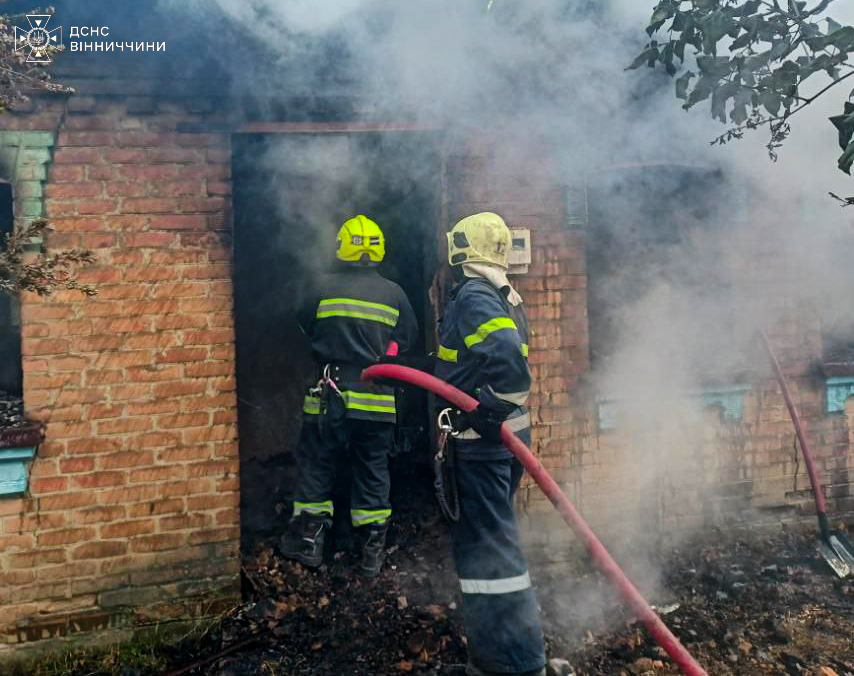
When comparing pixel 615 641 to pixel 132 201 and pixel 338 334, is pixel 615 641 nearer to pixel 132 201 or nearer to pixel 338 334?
pixel 338 334

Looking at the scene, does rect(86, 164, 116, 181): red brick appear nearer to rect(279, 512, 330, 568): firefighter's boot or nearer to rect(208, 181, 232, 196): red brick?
rect(208, 181, 232, 196): red brick

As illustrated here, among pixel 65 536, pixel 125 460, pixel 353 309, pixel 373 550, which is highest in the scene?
pixel 353 309

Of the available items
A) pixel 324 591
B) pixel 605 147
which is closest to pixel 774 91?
pixel 605 147

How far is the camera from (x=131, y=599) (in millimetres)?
3861

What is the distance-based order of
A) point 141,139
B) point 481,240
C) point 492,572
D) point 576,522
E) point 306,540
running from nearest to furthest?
point 576,522
point 492,572
point 481,240
point 141,139
point 306,540

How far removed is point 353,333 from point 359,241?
0.65m

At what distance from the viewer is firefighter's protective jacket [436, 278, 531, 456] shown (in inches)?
128

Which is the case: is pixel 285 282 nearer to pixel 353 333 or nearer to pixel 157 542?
pixel 353 333

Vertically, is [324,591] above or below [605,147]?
below

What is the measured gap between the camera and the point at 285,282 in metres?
5.73

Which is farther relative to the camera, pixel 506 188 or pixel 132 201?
pixel 506 188

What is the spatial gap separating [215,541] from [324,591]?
784 mm

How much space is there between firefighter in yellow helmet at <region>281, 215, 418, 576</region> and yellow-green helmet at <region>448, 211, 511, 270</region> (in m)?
1.06

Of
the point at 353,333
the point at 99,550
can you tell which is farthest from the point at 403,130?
the point at 99,550
